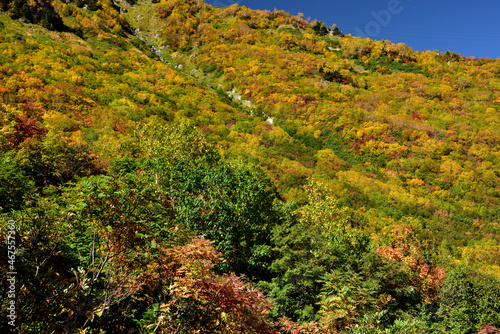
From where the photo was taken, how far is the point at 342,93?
225 ft

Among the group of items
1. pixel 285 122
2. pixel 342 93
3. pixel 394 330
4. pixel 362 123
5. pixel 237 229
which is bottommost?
pixel 237 229

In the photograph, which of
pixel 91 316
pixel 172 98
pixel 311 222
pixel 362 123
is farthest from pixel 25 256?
pixel 362 123

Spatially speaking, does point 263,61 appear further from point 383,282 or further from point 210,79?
point 383,282

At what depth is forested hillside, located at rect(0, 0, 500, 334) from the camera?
5203 mm

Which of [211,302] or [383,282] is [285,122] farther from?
[211,302]

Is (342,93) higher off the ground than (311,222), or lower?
higher

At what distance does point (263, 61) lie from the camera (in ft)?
251

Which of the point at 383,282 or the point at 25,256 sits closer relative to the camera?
the point at 25,256

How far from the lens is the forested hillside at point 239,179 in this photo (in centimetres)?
520

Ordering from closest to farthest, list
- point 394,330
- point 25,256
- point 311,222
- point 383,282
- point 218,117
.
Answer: point 25,256
point 394,330
point 383,282
point 311,222
point 218,117

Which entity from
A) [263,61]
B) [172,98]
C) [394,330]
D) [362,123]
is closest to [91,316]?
[394,330]

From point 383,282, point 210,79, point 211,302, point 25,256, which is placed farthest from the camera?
point 210,79

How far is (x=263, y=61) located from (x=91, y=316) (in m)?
81.1

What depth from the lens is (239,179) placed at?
42.2 ft
